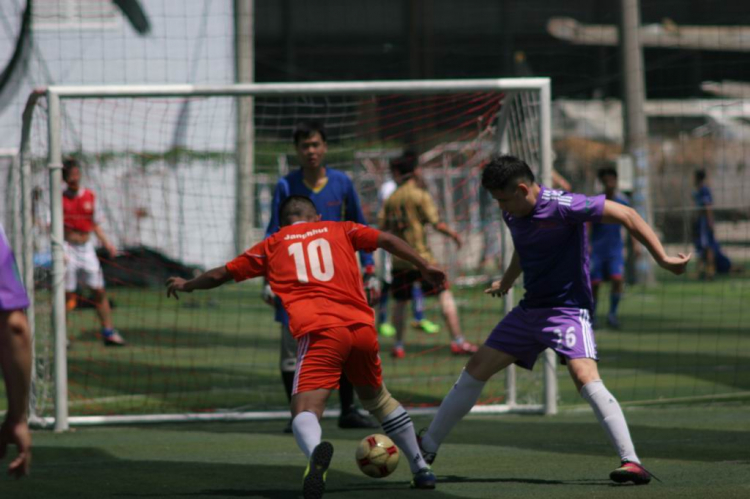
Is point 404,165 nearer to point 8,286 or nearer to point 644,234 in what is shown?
point 644,234

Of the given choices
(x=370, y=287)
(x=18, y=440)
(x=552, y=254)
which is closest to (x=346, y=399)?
(x=370, y=287)

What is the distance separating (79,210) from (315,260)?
730 cm

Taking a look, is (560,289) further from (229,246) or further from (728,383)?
(229,246)

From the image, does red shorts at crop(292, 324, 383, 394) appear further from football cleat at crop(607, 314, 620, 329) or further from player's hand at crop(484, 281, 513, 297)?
football cleat at crop(607, 314, 620, 329)

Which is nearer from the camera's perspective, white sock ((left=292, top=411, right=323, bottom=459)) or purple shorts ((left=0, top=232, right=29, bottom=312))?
purple shorts ((left=0, top=232, right=29, bottom=312))

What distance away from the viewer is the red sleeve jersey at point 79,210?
1190 cm

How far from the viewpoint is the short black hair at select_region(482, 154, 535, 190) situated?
566 centimetres

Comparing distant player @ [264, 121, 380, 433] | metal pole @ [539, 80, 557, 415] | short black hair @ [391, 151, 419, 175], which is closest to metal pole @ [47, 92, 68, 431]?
distant player @ [264, 121, 380, 433]

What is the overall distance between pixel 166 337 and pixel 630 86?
9.91 m

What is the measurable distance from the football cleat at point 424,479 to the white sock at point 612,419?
0.89 metres

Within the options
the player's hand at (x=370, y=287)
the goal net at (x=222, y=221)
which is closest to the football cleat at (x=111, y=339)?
the goal net at (x=222, y=221)

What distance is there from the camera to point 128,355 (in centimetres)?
1183

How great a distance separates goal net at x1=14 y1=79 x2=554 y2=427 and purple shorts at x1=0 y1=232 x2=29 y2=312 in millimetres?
4770

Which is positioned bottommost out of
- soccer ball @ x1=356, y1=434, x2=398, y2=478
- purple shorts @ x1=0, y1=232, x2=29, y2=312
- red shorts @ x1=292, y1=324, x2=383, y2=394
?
soccer ball @ x1=356, y1=434, x2=398, y2=478
